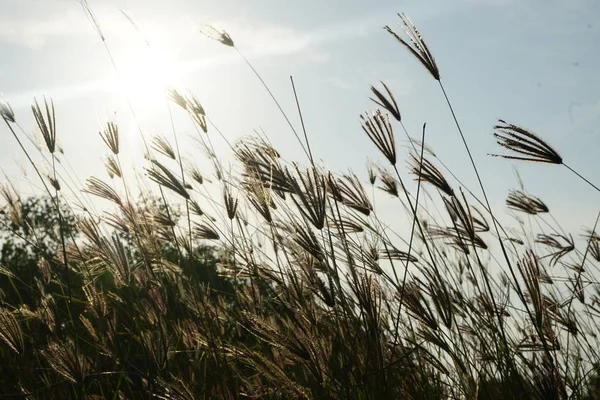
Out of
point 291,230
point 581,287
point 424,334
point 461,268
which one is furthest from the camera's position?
point 461,268

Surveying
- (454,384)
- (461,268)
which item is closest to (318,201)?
(454,384)

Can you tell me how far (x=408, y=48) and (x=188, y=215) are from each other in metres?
1.24

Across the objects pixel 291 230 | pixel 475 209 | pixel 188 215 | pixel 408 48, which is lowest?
pixel 291 230

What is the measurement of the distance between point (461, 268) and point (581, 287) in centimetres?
85

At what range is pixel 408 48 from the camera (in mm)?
2287

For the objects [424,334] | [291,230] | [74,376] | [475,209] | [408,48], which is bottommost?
[74,376]

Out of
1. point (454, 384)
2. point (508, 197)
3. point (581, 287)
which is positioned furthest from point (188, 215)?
point (581, 287)

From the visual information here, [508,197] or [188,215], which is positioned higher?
[508,197]

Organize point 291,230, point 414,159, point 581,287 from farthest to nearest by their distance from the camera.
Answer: point 581,287 → point 414,159 → point 291,230

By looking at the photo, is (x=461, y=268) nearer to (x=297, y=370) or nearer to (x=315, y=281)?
(x=297, y=370)

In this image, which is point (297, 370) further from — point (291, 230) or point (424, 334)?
point (291, 230)

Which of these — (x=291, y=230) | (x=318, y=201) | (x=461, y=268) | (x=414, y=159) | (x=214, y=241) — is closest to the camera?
(x=318, y=201)

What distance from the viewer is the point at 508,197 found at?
11.3 feet

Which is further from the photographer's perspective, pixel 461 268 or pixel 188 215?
pixel 461 268
